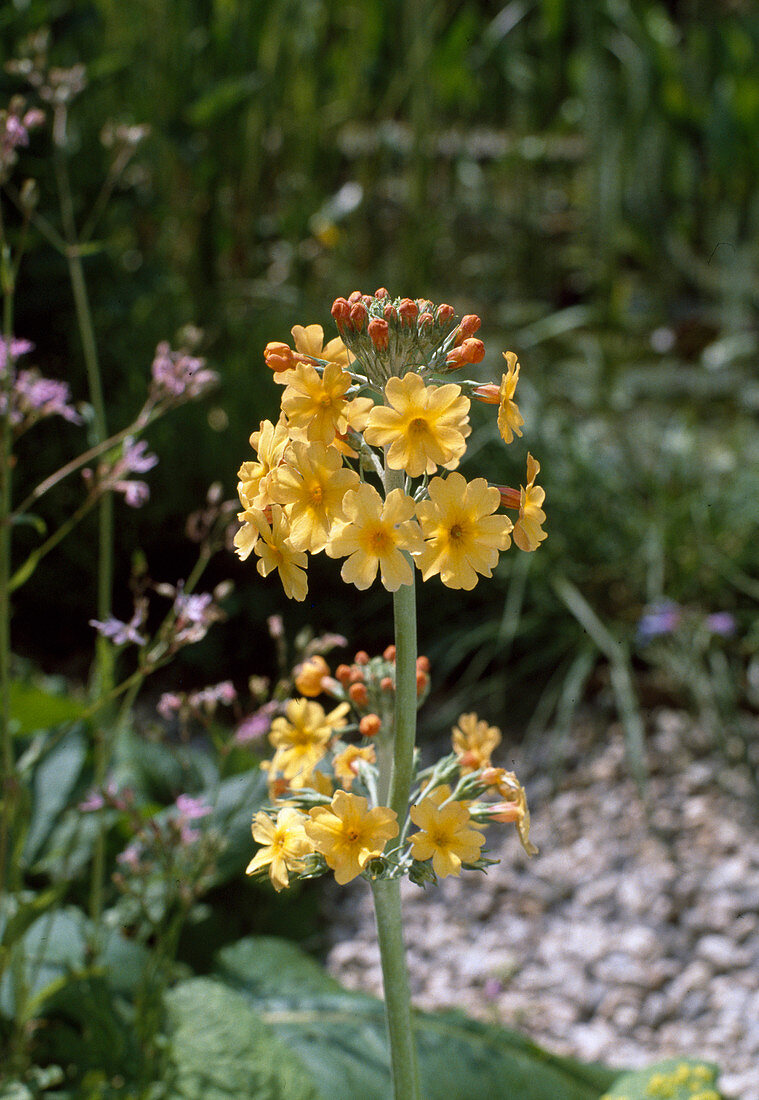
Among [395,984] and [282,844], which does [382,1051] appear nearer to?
[395,984]

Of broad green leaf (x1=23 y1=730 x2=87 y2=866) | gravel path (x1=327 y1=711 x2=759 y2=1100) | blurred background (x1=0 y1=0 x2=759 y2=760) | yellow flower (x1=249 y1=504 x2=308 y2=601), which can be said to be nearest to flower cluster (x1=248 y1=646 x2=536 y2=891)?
yellow flower (x1=249 y1=504 x2=308 y2=601)

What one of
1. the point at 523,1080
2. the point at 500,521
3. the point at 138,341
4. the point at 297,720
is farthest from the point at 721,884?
the point at 138,341

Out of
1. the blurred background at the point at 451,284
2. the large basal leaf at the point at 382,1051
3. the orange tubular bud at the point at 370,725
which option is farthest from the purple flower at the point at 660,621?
the orange tubular bud at the point at 370,725

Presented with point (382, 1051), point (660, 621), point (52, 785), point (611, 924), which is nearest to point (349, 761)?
point (382, 1051)

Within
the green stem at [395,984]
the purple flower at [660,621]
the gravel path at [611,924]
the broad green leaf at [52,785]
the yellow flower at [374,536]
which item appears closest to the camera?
the yellow flower at [374,536]

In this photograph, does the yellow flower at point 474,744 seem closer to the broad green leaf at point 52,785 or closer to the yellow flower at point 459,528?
the yellow flower at point 459,528

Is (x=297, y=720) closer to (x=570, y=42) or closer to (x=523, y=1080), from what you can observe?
(x=523, y=1080)
